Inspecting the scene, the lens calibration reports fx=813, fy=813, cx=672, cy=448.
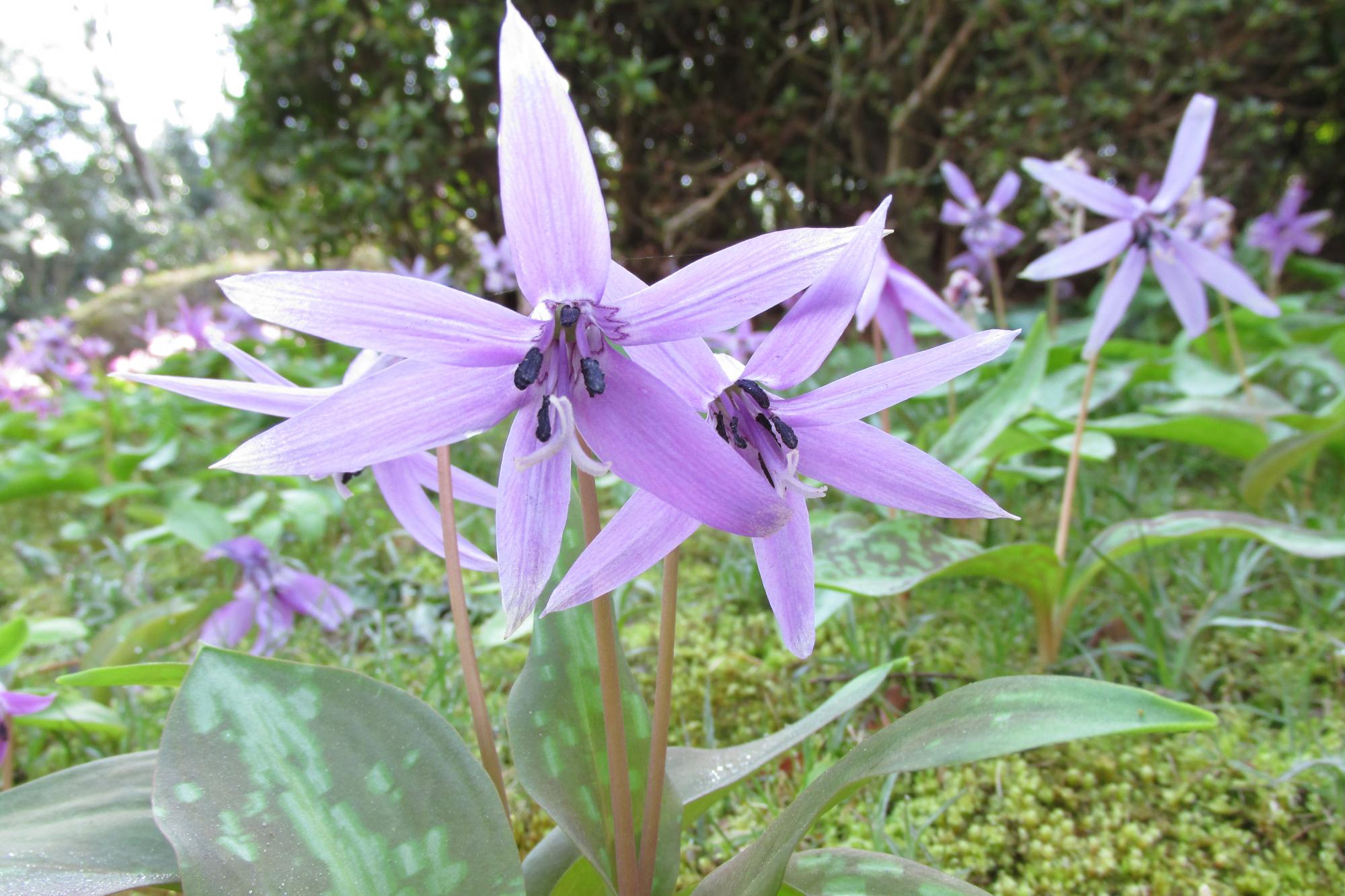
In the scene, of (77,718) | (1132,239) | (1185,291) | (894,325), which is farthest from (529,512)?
(1185,291)

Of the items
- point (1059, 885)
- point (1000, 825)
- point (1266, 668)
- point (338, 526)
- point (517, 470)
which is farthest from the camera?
point (338, 526)

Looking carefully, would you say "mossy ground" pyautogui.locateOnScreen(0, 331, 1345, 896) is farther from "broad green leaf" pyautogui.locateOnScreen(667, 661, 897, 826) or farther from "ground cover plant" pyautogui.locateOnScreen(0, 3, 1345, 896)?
"broad green leaf" pyautogui.locateOnScreen(667, 661, 897, 826)

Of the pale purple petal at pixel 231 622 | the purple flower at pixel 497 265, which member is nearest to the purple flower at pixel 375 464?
the pale purple petal at pixel 231 622

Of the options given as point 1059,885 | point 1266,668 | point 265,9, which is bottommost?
point 1059,885

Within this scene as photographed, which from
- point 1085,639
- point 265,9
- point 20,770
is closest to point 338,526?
point 20,770

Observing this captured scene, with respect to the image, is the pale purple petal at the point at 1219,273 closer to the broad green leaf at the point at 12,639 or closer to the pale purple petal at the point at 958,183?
the pale purple petal at the point at 958,183

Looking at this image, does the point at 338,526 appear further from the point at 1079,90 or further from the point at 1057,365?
the point at 1079,90

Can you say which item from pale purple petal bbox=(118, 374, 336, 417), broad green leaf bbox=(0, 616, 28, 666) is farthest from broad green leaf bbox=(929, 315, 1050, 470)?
broad green leaf bbox=(0, 616, 28, 666)
